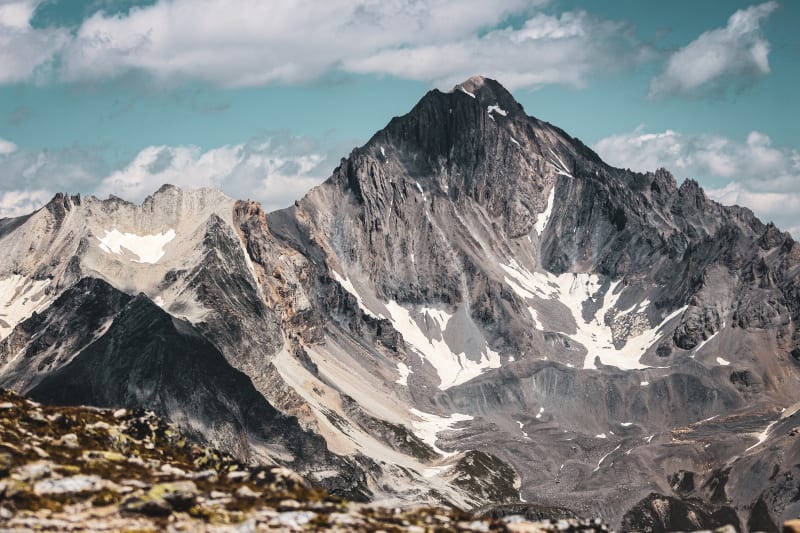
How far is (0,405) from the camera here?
176ft

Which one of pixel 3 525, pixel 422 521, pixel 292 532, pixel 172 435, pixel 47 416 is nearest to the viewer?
pixel 3 525

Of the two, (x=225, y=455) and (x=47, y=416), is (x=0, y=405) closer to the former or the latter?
(x=47, y=416)

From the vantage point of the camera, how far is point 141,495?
44.5 m

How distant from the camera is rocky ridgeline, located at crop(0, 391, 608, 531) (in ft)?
141

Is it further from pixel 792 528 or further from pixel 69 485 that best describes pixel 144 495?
pixel 792 528

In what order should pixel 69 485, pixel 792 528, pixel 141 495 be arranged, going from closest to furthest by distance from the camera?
pixel 792 528
pixel 69 485
pixel 141 495

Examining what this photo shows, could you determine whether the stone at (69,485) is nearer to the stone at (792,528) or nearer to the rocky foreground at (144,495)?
the rocky foreground at (144,495)

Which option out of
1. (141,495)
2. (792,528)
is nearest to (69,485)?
(141,495)

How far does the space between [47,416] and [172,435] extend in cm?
683

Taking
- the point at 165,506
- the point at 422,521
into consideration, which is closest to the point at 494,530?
the point at 422,521

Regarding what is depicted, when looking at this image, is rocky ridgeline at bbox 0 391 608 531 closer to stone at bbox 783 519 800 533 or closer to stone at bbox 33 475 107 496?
stone at bbox 33 475 107 496

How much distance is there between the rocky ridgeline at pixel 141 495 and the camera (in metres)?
42.9

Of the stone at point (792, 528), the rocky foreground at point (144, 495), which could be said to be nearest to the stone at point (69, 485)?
the rocky foreground at point (144, 495)

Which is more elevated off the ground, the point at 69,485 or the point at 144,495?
the point at 69,485
